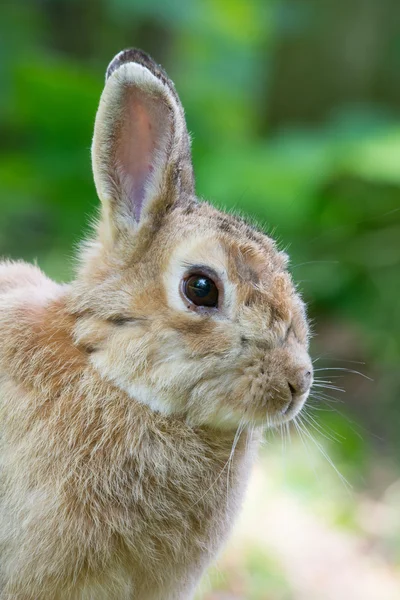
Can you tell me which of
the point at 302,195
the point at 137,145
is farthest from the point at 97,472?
the point at 302,195

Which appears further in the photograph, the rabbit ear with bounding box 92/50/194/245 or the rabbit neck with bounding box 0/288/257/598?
the rabbit ear with bounding box 92/50/194/245

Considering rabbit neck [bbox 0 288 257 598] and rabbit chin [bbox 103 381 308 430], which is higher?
rabbit chin [bbox 103 381 308 430]

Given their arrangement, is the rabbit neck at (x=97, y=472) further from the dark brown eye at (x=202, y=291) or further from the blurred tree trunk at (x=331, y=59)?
the blurred tree trunk at (x=331, y=59)

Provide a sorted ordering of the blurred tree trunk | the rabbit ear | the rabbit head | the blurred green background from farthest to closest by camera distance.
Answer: the blurred tree trunk
the blurred green background
the rabbit ear
the rabbit head

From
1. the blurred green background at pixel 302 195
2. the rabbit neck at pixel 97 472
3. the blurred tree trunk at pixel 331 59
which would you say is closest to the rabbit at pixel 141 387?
the rabbit neck at pixel 97 472

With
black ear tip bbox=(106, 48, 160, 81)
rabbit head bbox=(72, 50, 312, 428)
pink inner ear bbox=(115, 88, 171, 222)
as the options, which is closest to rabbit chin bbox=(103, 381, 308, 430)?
rabbit head bbox=(72, 50, 312, 428)

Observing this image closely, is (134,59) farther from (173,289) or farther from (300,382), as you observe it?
(300,382)

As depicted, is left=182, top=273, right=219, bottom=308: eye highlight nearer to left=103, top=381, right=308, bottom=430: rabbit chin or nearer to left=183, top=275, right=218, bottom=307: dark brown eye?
left=183, top=275, right=218, bottom=307: dark brown eye

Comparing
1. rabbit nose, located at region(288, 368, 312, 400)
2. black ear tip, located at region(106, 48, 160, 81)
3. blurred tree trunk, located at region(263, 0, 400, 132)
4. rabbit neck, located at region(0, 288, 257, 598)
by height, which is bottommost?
rabbit neck, located at region(0, 288, 257, 598)
